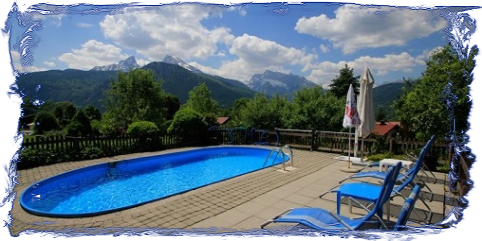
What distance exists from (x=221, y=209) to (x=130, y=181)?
4.89 meters

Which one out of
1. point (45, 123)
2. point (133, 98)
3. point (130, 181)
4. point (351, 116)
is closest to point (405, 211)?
point (351, 116)

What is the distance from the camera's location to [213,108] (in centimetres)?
4772

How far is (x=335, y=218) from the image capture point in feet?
9.09

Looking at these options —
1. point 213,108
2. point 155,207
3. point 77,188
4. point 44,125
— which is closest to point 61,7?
point 155,207

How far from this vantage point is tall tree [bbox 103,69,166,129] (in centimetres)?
3033

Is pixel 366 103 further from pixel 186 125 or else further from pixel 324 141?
pixel 186 125

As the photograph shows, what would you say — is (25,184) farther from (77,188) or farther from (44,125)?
(44,125)

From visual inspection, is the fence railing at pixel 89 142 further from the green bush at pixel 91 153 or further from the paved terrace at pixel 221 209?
the paved terrace at pixel 221 209

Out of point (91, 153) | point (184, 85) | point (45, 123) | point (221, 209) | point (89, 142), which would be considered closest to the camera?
point (221, 209)

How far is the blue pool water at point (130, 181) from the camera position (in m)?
5.81

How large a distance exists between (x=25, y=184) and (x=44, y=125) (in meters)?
19.5

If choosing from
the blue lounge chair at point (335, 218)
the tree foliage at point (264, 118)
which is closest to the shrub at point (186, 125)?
the tree foliage at point (264, 118)

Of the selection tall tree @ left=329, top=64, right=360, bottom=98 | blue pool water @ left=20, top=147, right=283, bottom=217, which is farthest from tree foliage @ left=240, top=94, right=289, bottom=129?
tall tree @ left=329, top=64, right=360, bottom=98

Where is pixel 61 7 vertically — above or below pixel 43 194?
above
